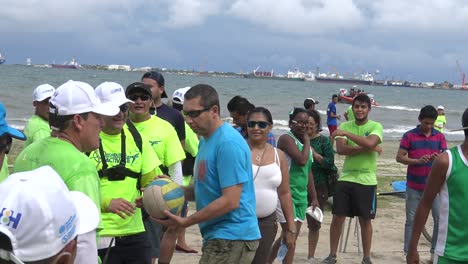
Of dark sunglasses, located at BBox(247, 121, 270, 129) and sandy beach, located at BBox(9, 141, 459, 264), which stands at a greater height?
dark sunglasses, located at BBox(247, 121, 270, 129)

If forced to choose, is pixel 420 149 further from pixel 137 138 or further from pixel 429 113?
pixel 137 138

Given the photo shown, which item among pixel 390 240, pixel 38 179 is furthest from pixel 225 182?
pixel 390 240

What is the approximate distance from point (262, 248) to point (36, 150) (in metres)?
2.75

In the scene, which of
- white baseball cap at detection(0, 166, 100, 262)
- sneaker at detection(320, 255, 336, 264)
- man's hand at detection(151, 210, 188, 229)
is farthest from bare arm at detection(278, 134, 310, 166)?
white baseball cap at detection(0, 166, 100, 262)

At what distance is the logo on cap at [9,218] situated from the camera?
192cm

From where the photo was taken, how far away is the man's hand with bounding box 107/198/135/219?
4434 millimetres

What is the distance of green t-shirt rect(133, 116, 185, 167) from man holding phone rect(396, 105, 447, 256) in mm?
3577

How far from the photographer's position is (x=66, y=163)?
10.4 ft

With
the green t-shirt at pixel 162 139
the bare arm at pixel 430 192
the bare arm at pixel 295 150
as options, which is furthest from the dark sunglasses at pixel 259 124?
the bare arm at pixel 430 192

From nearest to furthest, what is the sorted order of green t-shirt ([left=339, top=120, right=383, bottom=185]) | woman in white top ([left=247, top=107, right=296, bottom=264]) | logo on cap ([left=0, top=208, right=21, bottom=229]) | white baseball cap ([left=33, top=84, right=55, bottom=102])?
logo on cap ([left=0, top=208, right=21, bottom=229]) < woman in white top ([left=247, top=107, right=296, bottom=264]) < white baseball cap ([left=33, top=84, right=55, bottom=102]) < green t-shirt ([left=339, top=120, right=383, bottom=185])

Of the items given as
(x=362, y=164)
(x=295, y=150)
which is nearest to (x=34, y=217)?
(x=295, y=150)

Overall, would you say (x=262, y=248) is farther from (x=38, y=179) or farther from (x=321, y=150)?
(x=38, y=179)

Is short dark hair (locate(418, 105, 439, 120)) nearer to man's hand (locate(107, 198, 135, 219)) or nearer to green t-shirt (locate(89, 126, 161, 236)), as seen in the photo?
green t-shirt (locate(89, 126, 161, 236))

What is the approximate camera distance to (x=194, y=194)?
488 cm
